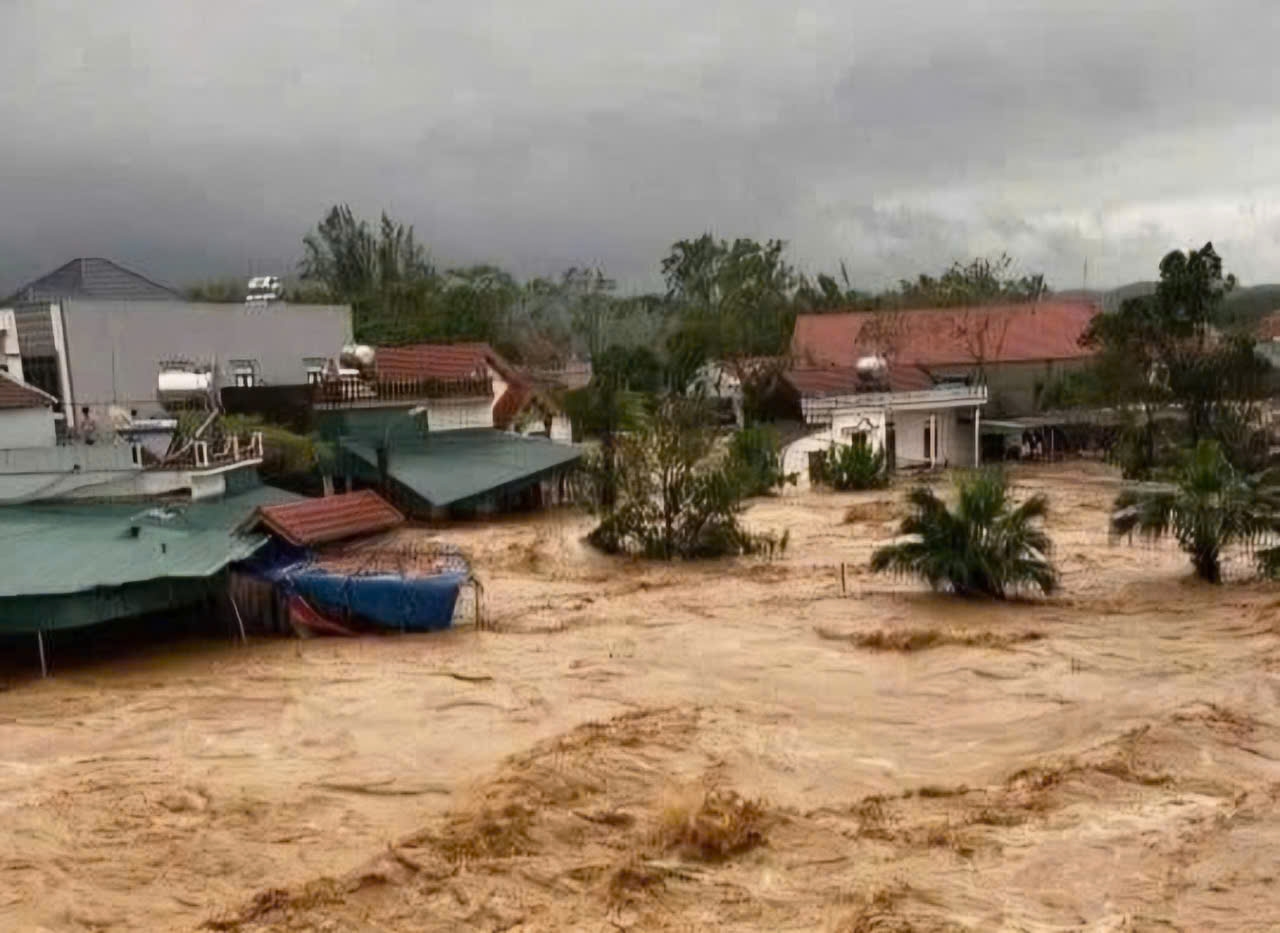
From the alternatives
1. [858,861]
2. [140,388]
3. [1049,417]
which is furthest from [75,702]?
[1049,417]

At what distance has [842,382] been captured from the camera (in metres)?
47.8

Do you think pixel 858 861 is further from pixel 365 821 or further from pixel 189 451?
pixel 189 451

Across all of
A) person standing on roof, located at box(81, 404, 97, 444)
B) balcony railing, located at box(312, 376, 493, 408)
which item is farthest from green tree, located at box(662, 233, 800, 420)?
person standing on roof, located at box(81, 404, 97, 444)

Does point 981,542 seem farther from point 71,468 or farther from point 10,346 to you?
point 10,346

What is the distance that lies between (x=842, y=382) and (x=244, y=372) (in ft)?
73.0

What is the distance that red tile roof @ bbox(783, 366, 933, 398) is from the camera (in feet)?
153

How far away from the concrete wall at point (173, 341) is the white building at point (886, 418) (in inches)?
625

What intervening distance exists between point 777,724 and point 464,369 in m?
28.9

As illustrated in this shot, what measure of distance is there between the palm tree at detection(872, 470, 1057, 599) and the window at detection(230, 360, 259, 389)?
69.6ft

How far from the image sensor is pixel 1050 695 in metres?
15.6

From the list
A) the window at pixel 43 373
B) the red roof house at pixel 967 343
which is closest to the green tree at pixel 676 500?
the window at pixel 43 373

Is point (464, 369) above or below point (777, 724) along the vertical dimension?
above

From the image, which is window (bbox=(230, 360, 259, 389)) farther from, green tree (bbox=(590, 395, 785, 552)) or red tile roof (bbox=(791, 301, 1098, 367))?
red tile roof (bbox=(791, 301, 1098, 367))

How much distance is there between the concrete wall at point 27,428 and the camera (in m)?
25.6
